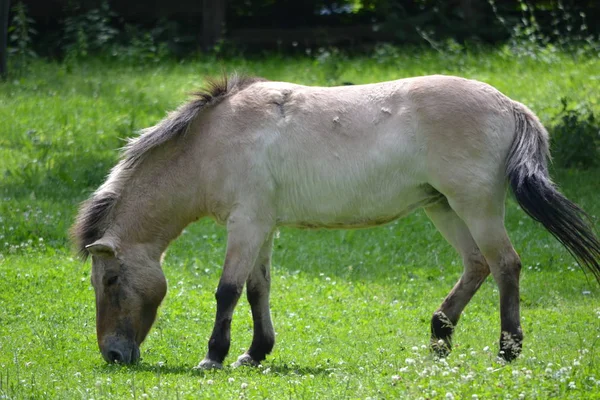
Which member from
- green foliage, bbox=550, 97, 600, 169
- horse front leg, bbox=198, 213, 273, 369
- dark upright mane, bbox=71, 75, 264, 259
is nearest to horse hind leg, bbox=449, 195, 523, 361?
horse front leg, bbox=198, 213, 273, 369

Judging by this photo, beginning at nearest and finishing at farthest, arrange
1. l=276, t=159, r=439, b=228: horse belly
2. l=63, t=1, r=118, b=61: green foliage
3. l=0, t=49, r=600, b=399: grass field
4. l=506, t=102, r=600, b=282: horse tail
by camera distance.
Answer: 1. l=0, t=49, r=600, b=399: grass field
2. l=506, t=102, r=600, b=282: horse tail
3. l=276, t=159, r=439, b=228: horse belly
4. l=63, t=1, r=118, b=61: green foliage

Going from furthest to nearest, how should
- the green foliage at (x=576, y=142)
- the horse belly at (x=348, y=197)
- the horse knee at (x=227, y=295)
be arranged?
1. the green foliage at (x=576, y=142)
2. the horse belly at (x=348, y=197)
3. the horse knee at (x=227, y=295)

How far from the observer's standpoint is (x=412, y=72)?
52.4 ft

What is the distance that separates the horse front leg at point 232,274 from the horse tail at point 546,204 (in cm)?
184

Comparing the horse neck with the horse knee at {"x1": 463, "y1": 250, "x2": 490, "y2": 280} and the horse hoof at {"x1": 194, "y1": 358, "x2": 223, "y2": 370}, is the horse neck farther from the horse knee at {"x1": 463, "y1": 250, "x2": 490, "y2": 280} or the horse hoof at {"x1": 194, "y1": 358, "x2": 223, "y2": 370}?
the horse knee at {"x1": 463, "y1": 250, "x2": 490, "y2": 280}

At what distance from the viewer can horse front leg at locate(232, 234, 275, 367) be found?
22.8 feet

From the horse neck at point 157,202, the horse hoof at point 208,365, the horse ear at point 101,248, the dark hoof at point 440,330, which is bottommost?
the horse hoof at point 208,365

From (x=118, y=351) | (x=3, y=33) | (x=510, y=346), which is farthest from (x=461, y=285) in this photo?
(x=3, y=33)

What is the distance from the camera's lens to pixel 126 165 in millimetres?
7078

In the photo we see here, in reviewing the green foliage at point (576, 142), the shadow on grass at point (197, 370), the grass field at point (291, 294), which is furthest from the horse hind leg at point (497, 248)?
the green foliage at point (576, 142)

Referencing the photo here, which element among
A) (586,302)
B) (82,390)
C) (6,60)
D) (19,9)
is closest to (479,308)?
(586,302)

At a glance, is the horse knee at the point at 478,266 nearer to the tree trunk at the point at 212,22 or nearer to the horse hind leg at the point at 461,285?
the horse hind leg at the point at 461,285

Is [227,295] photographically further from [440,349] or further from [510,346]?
[510,346]

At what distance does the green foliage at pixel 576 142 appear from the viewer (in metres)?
12.8
